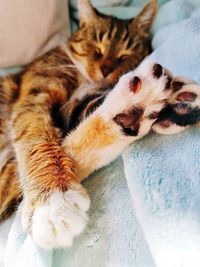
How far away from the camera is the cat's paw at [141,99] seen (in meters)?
0.87

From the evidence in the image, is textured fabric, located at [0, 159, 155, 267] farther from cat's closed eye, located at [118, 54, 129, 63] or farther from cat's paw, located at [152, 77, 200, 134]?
cat's closed eye, located at [118, 54, 129, 63]

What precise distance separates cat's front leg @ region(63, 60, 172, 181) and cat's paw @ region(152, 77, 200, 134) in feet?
0.04

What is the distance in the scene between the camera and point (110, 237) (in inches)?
30.6

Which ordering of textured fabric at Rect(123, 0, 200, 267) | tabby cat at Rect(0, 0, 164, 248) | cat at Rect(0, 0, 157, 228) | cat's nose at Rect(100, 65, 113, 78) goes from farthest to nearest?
1. cat's nose at Rect(100, 65, 113, 78)
2. cat at Rect(0, 0, 157, 228)
3. tabby cat at Rect(0, 0, 164, 248)
4. textured fabric at Rect(123, 0, 200, 267)

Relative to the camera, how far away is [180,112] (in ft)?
2.80

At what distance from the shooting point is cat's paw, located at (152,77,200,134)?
85 cm

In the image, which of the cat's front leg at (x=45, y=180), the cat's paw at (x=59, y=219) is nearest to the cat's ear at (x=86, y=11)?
the cat's front leg at (x=45, y=180)

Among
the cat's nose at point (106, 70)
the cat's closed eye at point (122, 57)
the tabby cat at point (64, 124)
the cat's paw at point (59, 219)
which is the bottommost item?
the cat's closed eye at point (122, 57)

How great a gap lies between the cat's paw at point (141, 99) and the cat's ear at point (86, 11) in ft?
1.65

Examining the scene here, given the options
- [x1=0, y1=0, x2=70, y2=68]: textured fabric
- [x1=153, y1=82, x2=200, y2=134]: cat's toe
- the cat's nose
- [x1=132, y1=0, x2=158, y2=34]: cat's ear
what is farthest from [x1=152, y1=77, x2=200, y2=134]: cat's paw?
[x1=0, y1=0, x2=70, y2=68]: textured fabric

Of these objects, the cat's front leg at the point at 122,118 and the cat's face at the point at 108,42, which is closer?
the cat's front leg at the point at 122,118

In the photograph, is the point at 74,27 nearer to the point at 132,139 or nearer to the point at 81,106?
the point at 81,106

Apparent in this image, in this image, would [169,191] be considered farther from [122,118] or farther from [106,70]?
[106,70]

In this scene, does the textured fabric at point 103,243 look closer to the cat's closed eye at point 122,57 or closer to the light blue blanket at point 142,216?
the light blue blanket at point 142,216
